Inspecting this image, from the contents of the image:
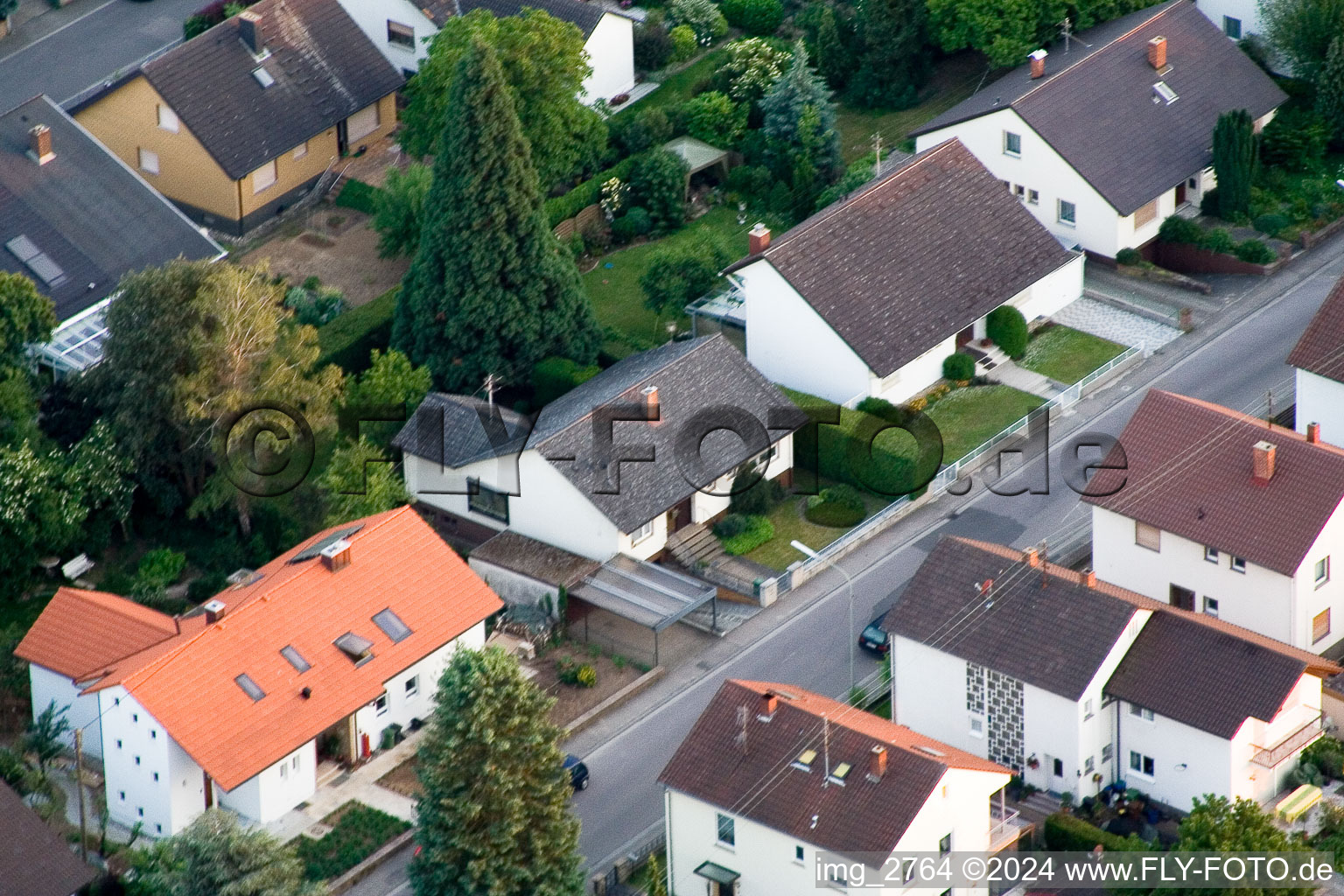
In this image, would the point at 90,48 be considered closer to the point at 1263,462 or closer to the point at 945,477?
the point at 945,477

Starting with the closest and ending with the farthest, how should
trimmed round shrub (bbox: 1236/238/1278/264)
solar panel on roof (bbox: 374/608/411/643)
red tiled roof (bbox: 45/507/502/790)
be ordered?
red tiled roof (bbox: 45/507/502/790) < solar panel on roof (bbox: 374/608/411/643) < trimmed round shrub (bbox: 1236/238/1278/264)

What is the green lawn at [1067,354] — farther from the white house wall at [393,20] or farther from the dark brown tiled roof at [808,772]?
the white house wall at [393,20]

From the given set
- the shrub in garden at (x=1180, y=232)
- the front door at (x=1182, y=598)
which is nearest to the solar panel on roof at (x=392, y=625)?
the front door at (x=1182, y=598)

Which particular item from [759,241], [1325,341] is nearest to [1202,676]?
[1325,341]

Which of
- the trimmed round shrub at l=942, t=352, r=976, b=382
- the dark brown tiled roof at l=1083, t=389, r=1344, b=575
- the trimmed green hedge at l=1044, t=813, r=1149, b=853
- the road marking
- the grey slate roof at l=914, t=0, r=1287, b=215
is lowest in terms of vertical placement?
the trimmed green hedge at l=1044, t=813, r=1149, b=853

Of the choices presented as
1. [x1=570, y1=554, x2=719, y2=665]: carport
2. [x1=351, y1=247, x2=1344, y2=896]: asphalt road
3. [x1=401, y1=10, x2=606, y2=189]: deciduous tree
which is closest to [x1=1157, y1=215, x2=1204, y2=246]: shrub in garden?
[x1=351, y1=247, x2=1344, y2=896]: asphalt road

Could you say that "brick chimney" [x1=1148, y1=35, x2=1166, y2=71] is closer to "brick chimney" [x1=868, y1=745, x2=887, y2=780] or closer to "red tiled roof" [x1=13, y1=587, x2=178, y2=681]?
"brick chimney" [x1=868, y1=745, x2=887, y2=780]
